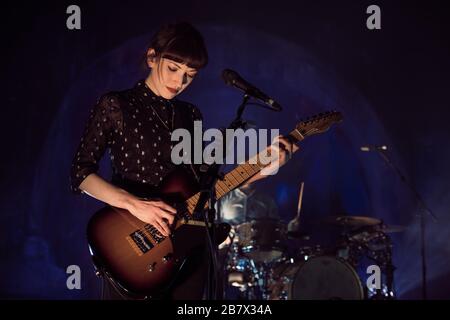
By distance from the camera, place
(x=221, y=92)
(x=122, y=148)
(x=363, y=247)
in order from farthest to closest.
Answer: (x=221, y=92) → (x=363, y=247) → (x=122, y=148)

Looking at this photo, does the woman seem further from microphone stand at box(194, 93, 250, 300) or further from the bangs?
microphone stand at box(194, 93, 250, 300)

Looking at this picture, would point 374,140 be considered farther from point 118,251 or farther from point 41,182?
point 118,251

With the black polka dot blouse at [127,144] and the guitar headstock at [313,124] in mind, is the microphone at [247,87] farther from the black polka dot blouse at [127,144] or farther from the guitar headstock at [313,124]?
the black polka dot blouse at [127,144]

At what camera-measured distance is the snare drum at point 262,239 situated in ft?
18.0

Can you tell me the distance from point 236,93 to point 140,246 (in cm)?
436

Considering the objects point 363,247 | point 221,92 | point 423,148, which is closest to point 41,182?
point 221,92

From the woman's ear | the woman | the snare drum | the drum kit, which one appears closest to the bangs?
the woman

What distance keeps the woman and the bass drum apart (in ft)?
8.52

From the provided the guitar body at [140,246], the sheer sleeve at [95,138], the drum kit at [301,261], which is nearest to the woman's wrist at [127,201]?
the guitar body at [140,246]

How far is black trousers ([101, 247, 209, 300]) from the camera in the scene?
2.36m

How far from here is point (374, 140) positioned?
6.06m

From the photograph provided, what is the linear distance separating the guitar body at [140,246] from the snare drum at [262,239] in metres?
3.12

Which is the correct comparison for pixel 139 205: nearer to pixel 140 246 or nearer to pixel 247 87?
pixel 140 246
